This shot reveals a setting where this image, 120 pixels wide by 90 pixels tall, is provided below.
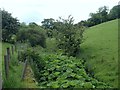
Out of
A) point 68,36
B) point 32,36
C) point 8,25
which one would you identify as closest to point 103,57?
point 68,36

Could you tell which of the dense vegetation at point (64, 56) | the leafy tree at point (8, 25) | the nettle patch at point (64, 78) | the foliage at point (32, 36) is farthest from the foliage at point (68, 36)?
the leafy tree at point (8, 25)

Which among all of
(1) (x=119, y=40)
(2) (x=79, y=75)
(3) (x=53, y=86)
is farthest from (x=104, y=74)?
(1) (x=119, y=40)

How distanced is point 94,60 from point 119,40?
24.8 feet

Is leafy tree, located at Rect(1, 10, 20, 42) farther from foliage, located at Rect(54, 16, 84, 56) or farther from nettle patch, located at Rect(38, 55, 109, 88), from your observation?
nettle patch, located at Rect(38, 55, 109, 88)

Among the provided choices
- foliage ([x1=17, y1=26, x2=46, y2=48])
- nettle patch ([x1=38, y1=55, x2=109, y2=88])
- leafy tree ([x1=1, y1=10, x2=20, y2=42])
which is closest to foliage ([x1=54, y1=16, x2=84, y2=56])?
nettle patch ([x1=38, y1=55, x2=109, y2=88])

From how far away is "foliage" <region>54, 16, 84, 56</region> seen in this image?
3128 centimetres

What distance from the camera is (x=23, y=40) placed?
142ft

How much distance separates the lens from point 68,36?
31922mm

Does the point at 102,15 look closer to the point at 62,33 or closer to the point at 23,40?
the point at 23,40

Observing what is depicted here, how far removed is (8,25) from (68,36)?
1470cm

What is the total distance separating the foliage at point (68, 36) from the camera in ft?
103

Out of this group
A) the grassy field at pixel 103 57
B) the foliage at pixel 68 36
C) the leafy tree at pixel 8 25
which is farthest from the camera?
the leafy tree at pixel 8 25

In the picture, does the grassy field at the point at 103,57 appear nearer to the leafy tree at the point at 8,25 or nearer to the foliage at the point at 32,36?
the foliage at the point at 32,36

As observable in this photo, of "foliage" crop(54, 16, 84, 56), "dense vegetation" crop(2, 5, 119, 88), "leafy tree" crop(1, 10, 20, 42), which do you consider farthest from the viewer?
"leafy tree" crop(1, 10, 20, 42)
